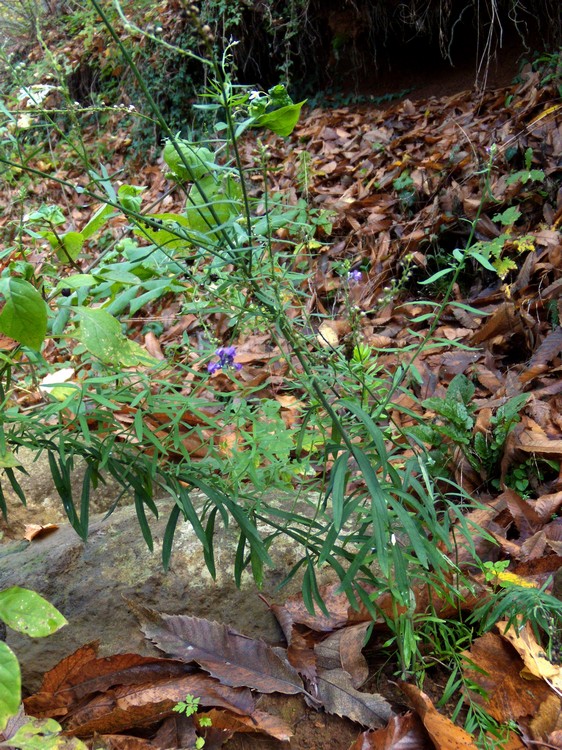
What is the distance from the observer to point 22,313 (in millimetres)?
1180

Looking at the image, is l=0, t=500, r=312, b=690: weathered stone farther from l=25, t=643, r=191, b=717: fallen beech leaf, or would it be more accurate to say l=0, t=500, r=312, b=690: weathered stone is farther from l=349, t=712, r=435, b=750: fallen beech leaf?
l=349, t=712, r=435, b=750: fallen beech leaf

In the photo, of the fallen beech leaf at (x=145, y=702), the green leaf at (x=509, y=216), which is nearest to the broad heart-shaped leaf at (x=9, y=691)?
the fallen beech leaf at (x=145, y=702)

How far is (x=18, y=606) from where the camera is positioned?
1.15 metres

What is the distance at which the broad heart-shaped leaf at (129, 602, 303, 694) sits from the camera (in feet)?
4.71

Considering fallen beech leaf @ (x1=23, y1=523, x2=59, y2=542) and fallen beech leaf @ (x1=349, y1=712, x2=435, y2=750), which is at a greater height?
fallen beech leaf @ (x1=349, y1=712, x2=435, y2=750)

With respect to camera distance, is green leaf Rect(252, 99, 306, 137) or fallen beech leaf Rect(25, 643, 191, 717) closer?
green leaf Rect(252, 99, 306, 137)

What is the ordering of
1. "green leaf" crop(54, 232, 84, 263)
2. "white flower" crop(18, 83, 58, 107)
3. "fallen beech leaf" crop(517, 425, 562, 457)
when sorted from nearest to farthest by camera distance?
1. "white flower" crop(18, 83, 58, 107)
2. "green leaf" crop(54, 232, 84, 263)
3. "fallen beech leaf" crop(517, 425, 562, 457)

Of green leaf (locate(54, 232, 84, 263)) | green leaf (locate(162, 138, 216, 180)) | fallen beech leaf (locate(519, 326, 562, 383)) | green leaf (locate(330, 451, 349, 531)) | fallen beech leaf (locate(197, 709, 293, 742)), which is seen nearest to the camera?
green leaf (locate(330, 451, 349, 531))

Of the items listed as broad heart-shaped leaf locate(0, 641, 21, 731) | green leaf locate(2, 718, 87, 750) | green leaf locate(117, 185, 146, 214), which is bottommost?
green leaf locate(2, 718, 87, 750)

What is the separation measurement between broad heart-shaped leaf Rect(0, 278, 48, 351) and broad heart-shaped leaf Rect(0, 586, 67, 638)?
1.49ft

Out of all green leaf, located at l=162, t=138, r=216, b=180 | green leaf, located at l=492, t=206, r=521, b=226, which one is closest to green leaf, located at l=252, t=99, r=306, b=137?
green leaf, located at l=162, t=138, r=216, b=180

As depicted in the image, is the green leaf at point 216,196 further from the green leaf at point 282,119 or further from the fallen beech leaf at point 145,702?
the fallen beech leaf at point 145,702

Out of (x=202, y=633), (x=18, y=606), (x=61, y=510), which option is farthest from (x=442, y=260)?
(x=18, y=606)

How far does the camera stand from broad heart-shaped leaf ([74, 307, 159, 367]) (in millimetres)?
1251
